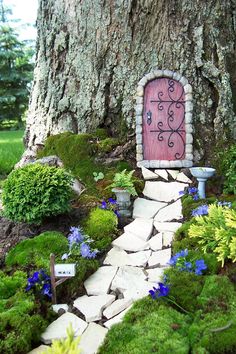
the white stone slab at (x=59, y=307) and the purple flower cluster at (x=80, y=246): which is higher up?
the purple flower cluster at (x=80, y=246)

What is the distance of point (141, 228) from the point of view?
4.09m

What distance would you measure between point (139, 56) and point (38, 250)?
9.27ft

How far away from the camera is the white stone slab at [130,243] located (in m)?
3.83

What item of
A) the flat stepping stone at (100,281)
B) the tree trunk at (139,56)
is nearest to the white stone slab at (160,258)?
the flat stepping stone at (100,281)

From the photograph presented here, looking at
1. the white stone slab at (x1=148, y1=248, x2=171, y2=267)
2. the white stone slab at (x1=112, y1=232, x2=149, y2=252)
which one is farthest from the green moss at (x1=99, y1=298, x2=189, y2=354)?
the white stone slab at (x1=112, y1=232, x2=149, y2=252)

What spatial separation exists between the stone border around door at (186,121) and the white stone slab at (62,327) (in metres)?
2.51

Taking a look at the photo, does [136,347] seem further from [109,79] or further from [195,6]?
[195,6]

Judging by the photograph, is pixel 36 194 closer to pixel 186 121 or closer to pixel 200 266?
pixel 200 266

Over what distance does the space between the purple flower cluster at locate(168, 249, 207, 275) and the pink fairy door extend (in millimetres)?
2102

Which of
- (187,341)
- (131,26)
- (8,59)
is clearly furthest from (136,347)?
(8,59)

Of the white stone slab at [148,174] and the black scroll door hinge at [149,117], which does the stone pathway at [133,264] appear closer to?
the white stone slab at [148,174]

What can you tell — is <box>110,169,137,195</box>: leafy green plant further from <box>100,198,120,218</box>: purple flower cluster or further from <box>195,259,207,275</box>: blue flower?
<box>195,259,207,275</box>: blue flower

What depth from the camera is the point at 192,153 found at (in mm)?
5051

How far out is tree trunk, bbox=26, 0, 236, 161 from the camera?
504cm
